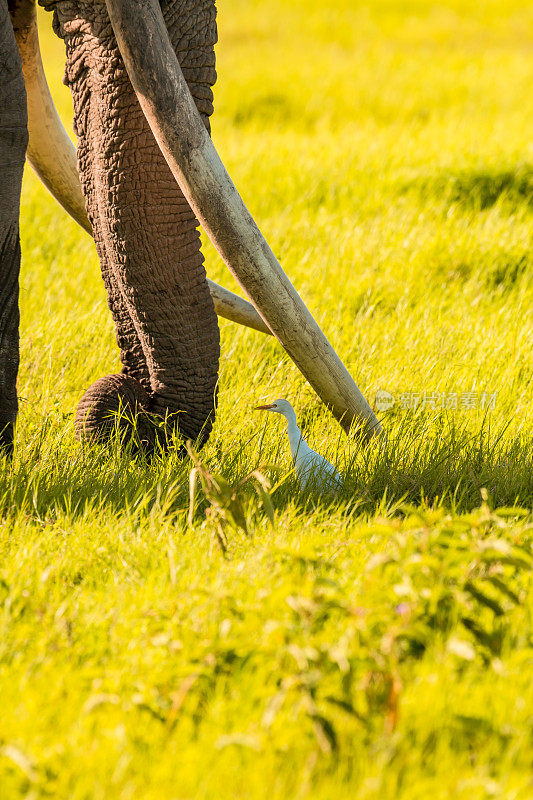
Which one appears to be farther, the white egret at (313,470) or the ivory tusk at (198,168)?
the white egret at (313,470)

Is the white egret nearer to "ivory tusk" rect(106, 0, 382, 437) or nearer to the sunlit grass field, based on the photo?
the sunlit grass field

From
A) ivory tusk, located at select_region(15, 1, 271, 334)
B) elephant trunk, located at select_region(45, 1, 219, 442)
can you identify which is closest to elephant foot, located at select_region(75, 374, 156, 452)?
elephant trunk, located at select_region(45, 1, 219, 442)

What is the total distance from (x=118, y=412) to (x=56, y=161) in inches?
35.4

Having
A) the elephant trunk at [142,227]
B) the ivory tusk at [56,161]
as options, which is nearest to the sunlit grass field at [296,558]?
the elephant trunk at [142,227]

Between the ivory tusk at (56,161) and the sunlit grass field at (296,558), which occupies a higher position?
the ivory tusk at (56,161)

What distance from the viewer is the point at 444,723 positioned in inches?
57.2

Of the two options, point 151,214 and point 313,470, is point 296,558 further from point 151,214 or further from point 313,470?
point 151,214

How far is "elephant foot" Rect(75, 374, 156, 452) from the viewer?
2.67 metres

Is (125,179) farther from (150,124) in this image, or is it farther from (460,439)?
(460,439)

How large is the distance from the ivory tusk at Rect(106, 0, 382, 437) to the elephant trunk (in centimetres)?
19

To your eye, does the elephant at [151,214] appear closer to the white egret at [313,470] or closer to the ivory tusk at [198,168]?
the ivory tusk at [198,168]

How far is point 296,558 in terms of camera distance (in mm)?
1775

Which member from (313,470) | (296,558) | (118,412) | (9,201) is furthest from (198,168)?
(296,558)

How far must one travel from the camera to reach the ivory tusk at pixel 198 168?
227 centimetres
